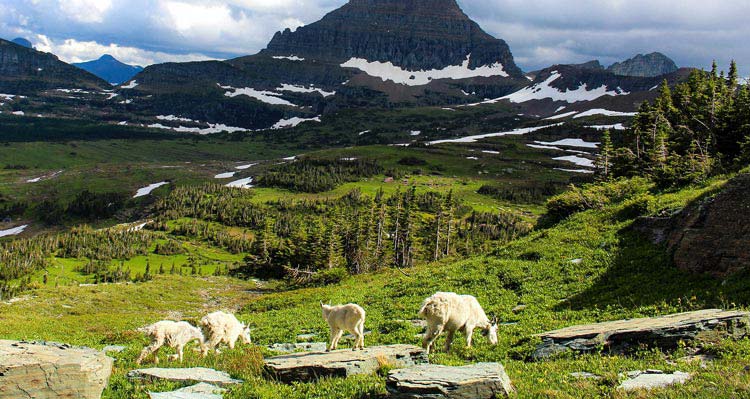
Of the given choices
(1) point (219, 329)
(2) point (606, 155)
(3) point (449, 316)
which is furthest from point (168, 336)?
(2) point (606, 155)

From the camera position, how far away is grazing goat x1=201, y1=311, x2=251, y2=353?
757 inches

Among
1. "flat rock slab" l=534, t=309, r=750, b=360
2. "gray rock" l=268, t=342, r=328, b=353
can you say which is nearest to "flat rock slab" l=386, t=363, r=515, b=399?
"flat rock slab" l=534, t=309, r=750, b=360

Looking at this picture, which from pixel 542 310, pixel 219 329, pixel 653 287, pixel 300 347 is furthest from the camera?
pixel 542 310

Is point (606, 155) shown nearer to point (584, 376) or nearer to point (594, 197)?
point (594, 197)

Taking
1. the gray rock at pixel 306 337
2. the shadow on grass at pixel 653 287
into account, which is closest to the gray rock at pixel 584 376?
the shadow on grass at pixel 653 287

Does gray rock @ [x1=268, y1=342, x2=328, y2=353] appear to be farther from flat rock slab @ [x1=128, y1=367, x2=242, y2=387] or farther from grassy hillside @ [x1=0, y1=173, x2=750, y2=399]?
flat rock slab @ [x1=128, y1=367, x2=242, y2=387]

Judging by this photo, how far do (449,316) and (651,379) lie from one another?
5.94 metres

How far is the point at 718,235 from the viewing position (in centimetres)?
2073

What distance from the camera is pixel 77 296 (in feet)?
194

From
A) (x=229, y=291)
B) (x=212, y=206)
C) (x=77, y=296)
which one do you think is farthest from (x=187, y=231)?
(x=77, y=296)

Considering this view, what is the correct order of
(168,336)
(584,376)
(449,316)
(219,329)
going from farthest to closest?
1. (219,329)
2. (168,336)
3. (449,316)
4. (584,376)

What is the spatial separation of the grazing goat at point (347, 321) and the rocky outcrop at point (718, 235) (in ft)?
47.6

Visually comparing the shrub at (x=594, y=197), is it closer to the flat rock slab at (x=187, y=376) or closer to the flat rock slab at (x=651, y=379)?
the flat rock slab at (x=651, y=379)

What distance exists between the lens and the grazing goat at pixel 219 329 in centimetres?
1922
